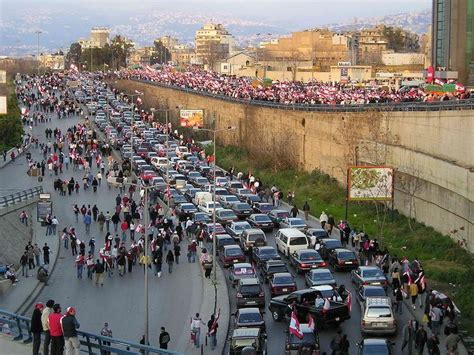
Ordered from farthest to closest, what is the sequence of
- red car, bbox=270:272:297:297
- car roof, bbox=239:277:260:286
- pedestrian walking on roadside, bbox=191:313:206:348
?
red car, bbox=270:272:297:297 → car roof, bbox=239:277:260:286 → pedestrian walking on roadside, bbox=191:313:206:348

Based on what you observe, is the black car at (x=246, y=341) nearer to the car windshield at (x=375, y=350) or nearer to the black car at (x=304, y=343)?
the black car at (x=304, y=343)

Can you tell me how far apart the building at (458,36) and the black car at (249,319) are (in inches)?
2183

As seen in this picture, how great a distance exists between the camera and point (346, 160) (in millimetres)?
51000

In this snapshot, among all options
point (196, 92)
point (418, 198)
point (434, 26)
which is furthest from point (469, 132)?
point (196, 92)

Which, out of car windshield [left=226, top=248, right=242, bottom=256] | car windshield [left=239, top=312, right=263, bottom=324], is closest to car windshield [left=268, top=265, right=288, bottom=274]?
car windshield [left=226, top=248, right=242, bottom=256]

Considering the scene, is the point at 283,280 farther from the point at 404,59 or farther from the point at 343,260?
the point at 404,59

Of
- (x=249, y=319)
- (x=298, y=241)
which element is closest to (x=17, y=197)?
(x=298, y=241)

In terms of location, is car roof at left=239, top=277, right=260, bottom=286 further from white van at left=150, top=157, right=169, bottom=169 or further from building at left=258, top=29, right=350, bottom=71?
building at left=258, top=29, right=350, bottom=71

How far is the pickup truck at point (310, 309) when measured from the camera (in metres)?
24.9

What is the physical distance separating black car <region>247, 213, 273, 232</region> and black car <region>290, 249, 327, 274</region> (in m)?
7.55

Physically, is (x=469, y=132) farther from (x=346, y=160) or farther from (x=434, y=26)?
(x=434, y=26)

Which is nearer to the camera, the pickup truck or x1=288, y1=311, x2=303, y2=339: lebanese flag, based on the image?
x1=288, y1=311, x2=303, y2=339: lebanese flag

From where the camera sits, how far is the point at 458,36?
3063 inches

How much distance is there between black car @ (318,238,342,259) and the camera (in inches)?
1308
